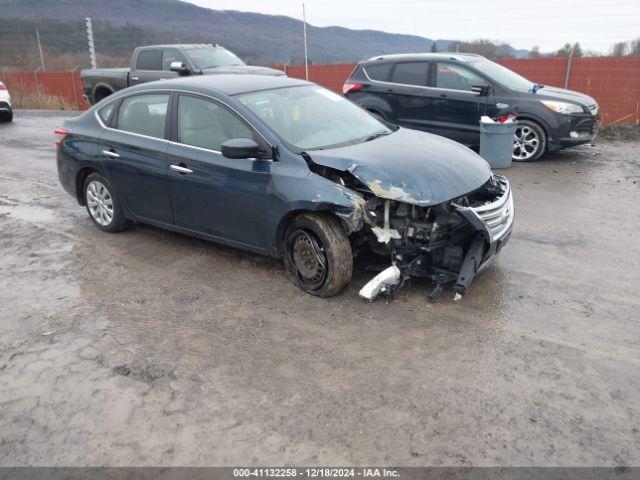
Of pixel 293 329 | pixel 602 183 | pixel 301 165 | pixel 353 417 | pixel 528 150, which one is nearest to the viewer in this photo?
pixel 353 417

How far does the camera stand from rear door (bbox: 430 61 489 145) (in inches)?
368

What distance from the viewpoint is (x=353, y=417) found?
319 cm

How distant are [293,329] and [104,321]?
1.52m

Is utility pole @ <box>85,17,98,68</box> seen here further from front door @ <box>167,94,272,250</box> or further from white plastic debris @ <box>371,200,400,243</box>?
white plastic debris @ <box>371,200,400,243</box>

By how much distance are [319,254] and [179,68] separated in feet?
29.8

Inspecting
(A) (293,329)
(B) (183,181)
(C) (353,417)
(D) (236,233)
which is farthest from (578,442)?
(B) (183,181)

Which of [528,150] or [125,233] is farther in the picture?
[528,150]

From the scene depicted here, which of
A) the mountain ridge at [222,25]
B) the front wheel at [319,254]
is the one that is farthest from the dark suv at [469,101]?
the mountain ridge at [222,25]

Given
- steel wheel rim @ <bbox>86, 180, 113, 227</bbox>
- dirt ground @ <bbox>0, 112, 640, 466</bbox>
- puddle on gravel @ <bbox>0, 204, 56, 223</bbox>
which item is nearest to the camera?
dirt ground @ <bbox>0, 112, 640, 466</bbox>

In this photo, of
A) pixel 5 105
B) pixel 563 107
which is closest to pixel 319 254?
pixel 563 107

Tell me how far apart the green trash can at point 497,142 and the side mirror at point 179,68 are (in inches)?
269

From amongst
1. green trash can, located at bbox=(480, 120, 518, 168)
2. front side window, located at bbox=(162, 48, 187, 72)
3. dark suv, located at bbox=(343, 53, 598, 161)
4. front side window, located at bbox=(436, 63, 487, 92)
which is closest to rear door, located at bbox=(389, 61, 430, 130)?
dark suv, located at bbox=(343, 53, 598, 161)

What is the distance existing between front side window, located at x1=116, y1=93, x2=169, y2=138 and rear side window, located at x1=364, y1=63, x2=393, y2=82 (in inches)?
222

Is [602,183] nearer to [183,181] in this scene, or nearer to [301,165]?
[301,165]
